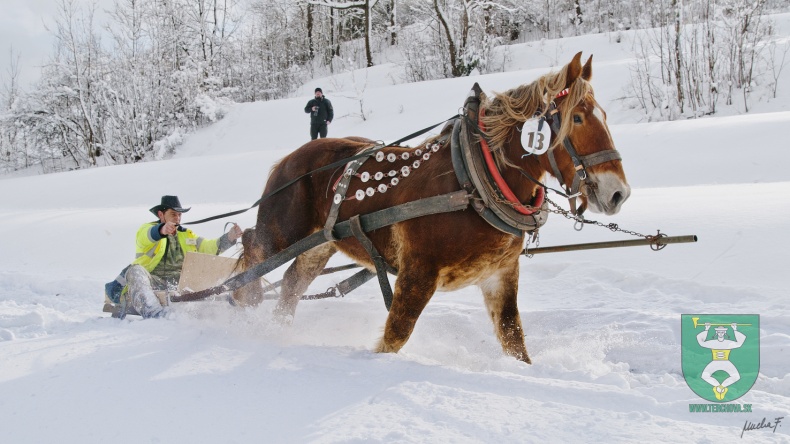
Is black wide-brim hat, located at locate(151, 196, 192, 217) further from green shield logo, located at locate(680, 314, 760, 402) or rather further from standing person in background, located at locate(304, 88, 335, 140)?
standing person in background, located at locate(304, 88, 335, 140)

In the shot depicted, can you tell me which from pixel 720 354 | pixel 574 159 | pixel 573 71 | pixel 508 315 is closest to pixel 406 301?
pixel 508 315

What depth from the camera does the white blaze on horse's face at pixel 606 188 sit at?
254 cm

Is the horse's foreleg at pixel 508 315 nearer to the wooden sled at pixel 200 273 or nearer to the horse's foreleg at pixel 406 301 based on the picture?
the horse's foreleg at pixel 406 301

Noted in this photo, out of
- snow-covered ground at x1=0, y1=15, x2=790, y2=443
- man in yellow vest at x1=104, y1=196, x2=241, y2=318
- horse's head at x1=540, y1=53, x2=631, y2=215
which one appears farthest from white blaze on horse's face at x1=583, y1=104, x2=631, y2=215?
man in yellow vest at x1=104, y1=196, x2=241, y2=318

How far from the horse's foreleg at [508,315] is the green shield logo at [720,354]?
82 centimetres

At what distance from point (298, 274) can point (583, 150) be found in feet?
7.53

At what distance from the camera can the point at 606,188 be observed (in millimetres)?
2555

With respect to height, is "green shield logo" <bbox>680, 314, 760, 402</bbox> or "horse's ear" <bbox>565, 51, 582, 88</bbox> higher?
"horse's ear" <bbox>565, 51, 582, 88</bbox>

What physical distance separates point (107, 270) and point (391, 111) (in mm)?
9680

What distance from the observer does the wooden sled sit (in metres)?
4.44

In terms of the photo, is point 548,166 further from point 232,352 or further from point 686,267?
point 686,267

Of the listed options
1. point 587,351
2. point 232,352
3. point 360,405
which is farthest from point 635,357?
point 232,352

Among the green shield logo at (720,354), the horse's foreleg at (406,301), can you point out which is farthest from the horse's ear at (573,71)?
the green shield logo at (720,354)

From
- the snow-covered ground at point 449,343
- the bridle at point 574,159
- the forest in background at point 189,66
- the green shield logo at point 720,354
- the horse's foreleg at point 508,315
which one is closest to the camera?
the snow-covered ground at point 449,343
